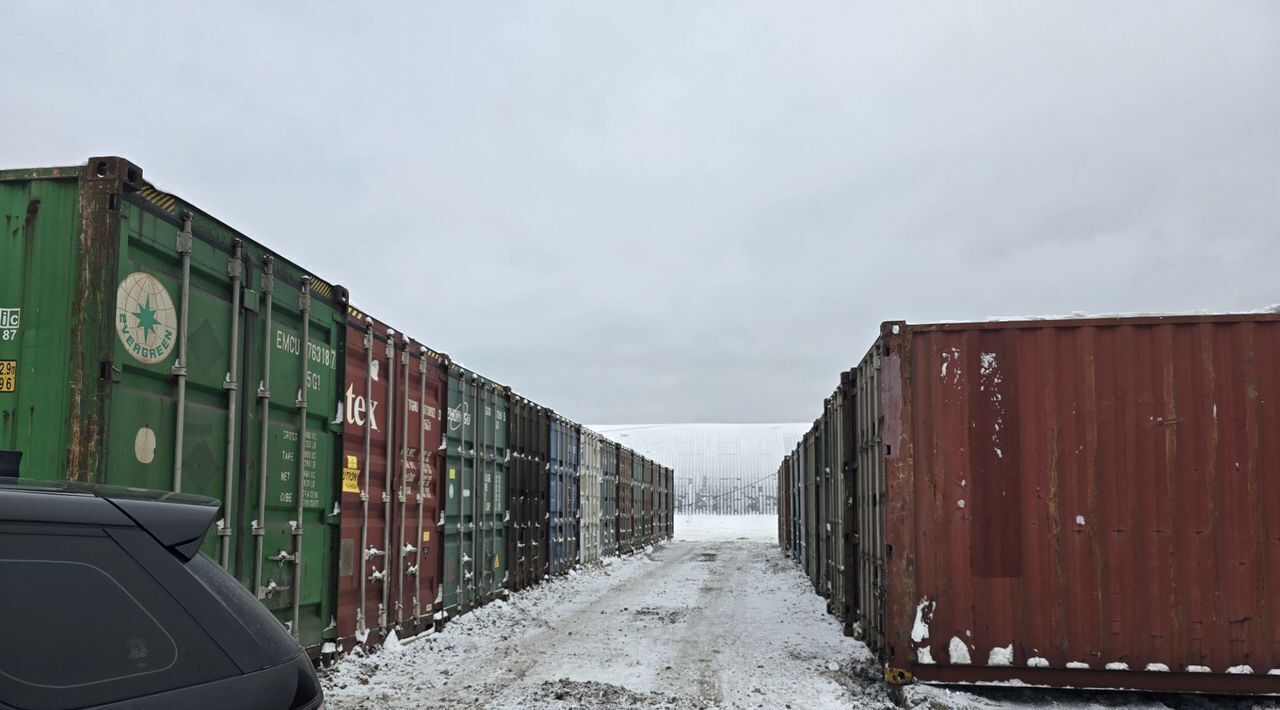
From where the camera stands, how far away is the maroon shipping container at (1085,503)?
24.2 feet

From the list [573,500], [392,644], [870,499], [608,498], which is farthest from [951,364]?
[608,498]

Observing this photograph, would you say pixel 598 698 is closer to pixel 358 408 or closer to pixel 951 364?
pixel 358 408

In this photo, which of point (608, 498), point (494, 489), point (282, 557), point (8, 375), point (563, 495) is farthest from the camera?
point (608, 498)

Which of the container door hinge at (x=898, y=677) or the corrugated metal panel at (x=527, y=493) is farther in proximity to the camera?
the corrugated metal panel at (x=527, y=493)

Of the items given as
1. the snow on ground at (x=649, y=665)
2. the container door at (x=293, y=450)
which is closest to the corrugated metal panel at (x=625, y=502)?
the snow on ground at (x=649, y=665)

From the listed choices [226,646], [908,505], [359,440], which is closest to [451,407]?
[359,440]

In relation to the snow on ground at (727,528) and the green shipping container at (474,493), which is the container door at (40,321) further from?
the snow on ground at (727,528)

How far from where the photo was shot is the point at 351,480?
8891 millimetres

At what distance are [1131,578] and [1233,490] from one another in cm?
108

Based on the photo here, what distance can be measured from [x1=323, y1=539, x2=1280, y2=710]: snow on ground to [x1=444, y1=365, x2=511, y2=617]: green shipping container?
0.45m

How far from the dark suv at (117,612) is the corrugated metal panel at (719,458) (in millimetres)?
65471

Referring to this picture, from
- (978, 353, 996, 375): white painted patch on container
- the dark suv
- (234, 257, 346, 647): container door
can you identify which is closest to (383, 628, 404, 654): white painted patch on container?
(234, 257, 346, 647): container door

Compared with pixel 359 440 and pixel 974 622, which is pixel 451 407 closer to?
pixel 359 440

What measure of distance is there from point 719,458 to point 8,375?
75.1 metres
